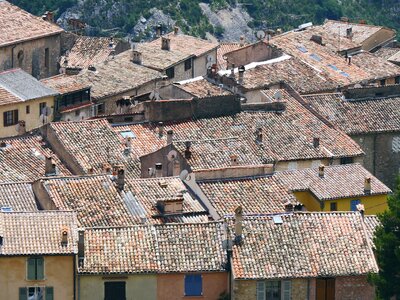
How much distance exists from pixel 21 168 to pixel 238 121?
44.6 ft

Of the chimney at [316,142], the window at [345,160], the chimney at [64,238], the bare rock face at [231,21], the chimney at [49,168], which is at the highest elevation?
the chimney at [64,238]

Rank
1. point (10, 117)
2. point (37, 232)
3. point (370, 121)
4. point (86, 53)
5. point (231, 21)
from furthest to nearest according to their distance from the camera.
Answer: point (231, 21)
point (86, 53)
point (10, 117)
point (370, 121)
point (37, 232)

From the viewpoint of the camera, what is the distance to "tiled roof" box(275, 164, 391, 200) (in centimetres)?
10544

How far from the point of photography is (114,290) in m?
92.6

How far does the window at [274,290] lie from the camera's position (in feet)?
304

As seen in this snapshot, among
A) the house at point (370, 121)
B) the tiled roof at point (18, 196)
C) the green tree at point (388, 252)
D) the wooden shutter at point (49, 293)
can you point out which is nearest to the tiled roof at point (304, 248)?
the green tree at point (388, 252)

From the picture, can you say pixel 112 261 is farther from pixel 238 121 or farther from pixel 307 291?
pixel 238 121

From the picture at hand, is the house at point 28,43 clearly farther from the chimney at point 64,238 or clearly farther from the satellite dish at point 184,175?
the chimney at point 64,238

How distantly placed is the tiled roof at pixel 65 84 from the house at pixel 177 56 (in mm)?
5923

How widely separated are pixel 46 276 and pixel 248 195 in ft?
44.1

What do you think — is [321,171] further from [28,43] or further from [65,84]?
[28,43]

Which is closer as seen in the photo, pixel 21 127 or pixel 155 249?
pixel 155 249

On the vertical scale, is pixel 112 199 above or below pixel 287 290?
above

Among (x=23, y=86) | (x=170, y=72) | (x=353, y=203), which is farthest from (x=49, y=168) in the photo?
(x=170, y=72)
